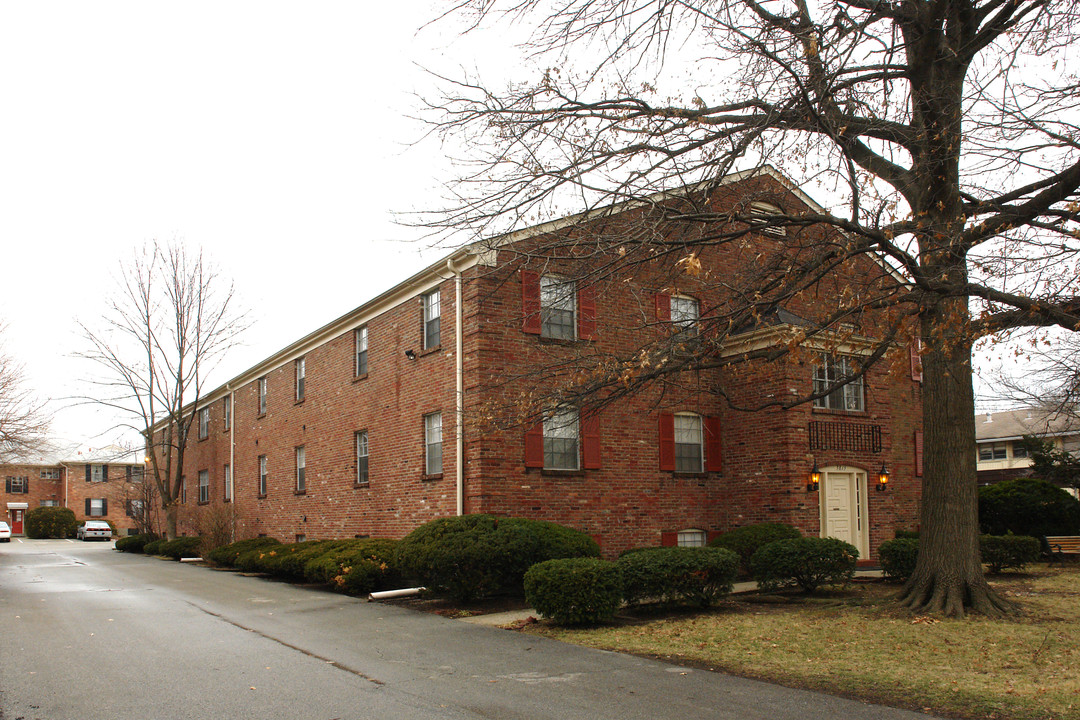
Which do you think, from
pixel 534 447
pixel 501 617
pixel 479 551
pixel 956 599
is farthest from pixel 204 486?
pixel 956 599

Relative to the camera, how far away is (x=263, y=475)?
2795cm

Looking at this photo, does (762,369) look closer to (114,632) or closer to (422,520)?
(422,520)

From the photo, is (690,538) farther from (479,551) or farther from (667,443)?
(479,551)

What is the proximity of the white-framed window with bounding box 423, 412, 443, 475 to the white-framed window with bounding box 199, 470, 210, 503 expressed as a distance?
2078 cm

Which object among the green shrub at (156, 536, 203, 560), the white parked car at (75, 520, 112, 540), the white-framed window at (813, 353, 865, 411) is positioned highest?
the white-framed window at (813, 353, 865, 411)

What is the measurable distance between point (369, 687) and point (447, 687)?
712 mm

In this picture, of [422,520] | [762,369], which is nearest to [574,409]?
[762,369]

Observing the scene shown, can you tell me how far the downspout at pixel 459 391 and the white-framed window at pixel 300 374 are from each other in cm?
997

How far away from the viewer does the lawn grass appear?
7.06 meters

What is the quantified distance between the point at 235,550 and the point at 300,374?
5.41 metres

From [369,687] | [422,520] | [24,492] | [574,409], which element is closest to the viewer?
[369,687]

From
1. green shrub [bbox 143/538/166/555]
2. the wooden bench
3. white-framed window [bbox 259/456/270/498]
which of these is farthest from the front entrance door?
green shrub [bbox 143/538/166/555]

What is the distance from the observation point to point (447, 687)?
7605 mm

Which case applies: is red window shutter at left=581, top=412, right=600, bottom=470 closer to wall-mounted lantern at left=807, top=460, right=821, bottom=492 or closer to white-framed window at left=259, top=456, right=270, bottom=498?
wall-mounted lantern at left=807, top=460, right=821, bottom=492
